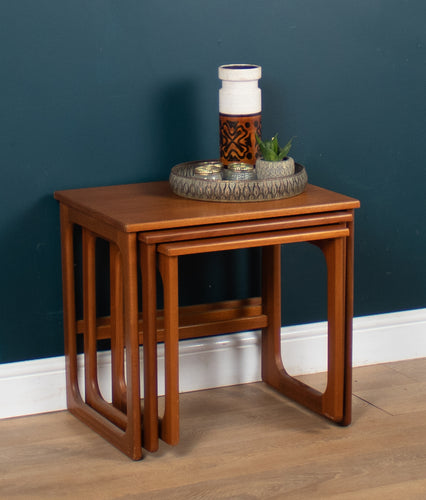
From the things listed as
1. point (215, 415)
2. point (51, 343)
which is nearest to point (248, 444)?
point (215, 415)

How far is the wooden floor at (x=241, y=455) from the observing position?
6.33ft

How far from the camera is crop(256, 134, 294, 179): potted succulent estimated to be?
210 cm

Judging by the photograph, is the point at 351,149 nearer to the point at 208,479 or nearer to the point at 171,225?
the point at 171,225

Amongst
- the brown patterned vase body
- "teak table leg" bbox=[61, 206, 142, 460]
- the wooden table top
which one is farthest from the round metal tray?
"teak table leg" bbox=[61, 206, 142, 460]

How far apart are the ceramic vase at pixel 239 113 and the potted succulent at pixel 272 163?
0.15 feet

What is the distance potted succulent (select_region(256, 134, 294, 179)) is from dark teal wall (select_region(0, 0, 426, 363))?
0.29 metres

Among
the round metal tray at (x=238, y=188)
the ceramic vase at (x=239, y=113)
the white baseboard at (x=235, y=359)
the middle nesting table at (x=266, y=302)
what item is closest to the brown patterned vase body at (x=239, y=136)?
the ceramic vase at (x=239, y=113)

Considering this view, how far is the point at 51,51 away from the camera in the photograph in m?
2.17

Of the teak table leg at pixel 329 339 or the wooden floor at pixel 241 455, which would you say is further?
the teak table leg at pixel 329 339

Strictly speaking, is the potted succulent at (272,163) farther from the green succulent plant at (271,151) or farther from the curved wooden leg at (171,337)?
the curved wooden leg at (171,337)

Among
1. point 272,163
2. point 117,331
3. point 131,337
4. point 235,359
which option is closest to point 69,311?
point 117,331

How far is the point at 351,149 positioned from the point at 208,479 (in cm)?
106

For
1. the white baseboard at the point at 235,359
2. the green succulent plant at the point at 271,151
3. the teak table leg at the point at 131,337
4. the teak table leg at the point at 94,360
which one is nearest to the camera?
the teak table leg at the point at 131,337

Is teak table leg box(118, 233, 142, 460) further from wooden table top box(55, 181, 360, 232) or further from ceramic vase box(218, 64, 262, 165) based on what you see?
ceramic vase box(218, 64, 262, 165)
